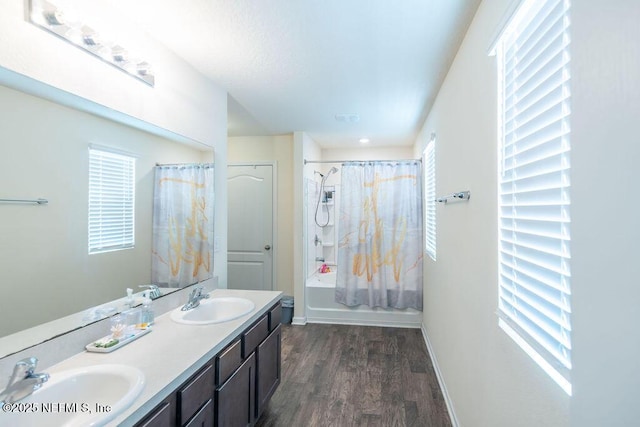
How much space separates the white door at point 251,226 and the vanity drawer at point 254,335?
2125mm

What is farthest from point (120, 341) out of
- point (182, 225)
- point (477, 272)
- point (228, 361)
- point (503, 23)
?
point (503, 23)

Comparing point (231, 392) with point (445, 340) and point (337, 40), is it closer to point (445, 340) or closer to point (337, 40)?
point (445, 340)

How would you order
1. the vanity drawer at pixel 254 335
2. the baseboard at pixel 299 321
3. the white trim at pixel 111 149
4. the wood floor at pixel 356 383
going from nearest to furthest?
the white trim at pixel 111 149 < the vanity drawer at pixel 254 335 < the wood floor at pixel 356 383 < the baseboard at pixel 299 321

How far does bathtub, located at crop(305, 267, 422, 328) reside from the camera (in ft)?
13.1

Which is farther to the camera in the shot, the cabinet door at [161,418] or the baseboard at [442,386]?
the baseboard at [442,386]

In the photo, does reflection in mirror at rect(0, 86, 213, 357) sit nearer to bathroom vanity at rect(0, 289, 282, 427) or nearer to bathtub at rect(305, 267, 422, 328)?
bathroom vanity at rect(0, 289, 282, 427)

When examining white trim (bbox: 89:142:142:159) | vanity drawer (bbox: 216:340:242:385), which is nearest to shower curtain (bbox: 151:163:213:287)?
white trim (bbox: 89:142:142:159)

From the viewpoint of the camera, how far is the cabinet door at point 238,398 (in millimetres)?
1546

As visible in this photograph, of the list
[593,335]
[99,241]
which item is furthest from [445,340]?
[99,241]

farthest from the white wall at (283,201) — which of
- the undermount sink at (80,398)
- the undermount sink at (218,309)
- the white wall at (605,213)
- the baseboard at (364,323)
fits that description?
the white wall at (605,213)

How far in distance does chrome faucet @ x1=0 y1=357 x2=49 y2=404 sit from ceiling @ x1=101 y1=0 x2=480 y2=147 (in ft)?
5.52

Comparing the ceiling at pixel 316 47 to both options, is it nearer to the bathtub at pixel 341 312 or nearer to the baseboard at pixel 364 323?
the bathtub at pixel 341 312

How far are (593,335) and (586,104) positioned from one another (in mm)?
521

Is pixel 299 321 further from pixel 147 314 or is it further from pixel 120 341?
pixel 120 341
